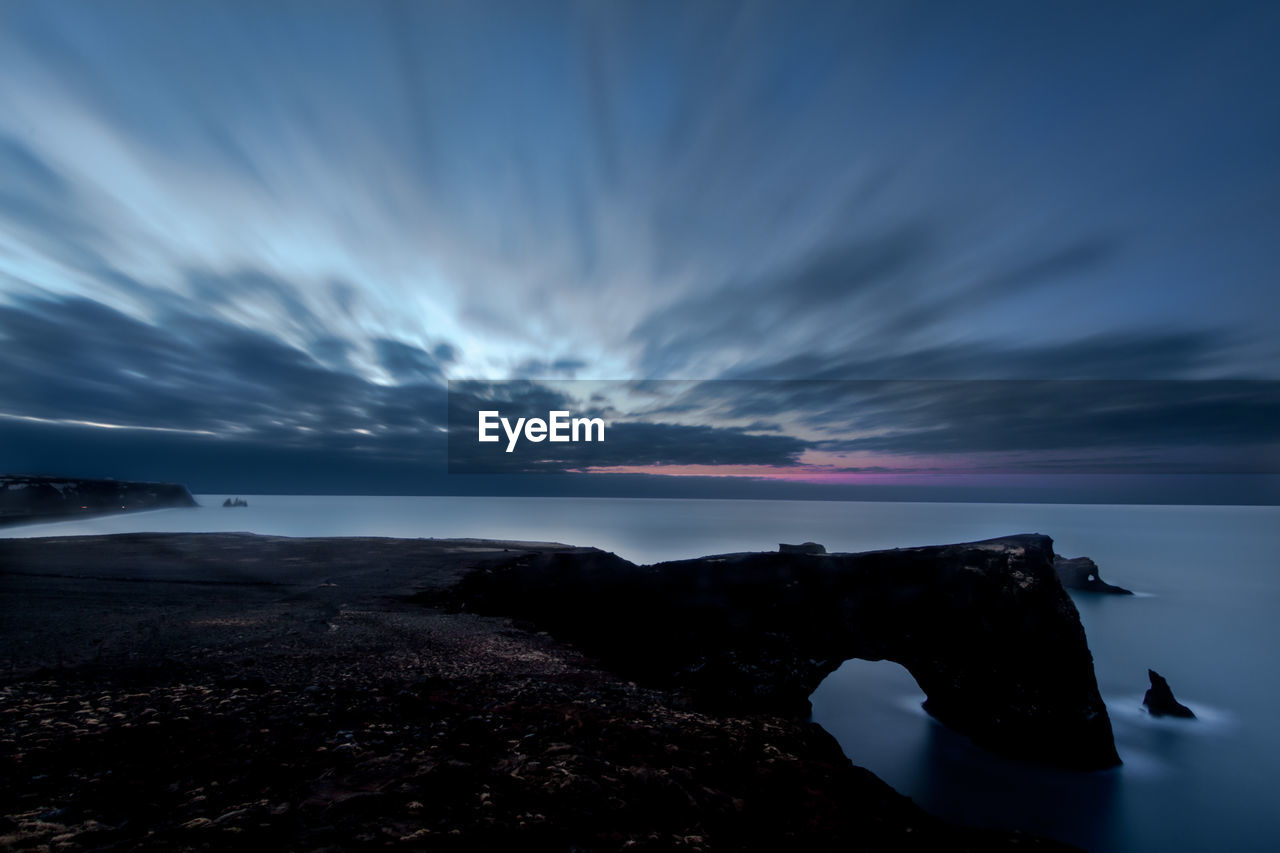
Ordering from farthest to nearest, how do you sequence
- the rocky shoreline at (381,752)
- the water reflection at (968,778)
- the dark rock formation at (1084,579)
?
the dark rock formation at (1084,579) → the water reflection at (968,778) → the rocky shoreline at (381,752)

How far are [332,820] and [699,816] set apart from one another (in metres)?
3.67

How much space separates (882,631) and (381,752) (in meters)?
13.7

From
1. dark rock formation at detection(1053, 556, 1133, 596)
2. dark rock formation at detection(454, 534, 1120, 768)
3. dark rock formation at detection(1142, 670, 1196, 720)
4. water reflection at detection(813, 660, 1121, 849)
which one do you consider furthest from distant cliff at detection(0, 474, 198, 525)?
dark rock formation at detection(1053, 556, 1133, 596)

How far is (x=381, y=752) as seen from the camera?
20.0ft

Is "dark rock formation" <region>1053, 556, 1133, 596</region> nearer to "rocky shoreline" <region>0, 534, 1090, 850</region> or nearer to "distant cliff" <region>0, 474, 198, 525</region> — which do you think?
"rocky shoreline" <region>0, 534, 1090, 850</region>

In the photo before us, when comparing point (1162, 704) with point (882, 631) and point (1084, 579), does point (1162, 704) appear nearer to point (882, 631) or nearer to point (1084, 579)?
point (882, 631)

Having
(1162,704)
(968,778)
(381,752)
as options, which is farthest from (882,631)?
(381,752)

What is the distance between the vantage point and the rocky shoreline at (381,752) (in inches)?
182

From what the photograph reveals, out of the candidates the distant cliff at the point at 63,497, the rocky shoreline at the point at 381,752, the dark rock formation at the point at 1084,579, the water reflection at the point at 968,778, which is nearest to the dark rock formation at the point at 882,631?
the water reflection at the point at 968,778

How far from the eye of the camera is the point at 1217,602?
118 feet

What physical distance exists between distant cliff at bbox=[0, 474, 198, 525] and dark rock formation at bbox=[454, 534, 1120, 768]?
92.7 m

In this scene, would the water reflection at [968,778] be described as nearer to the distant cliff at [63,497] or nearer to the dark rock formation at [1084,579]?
the dark rock formation at [1084,579]

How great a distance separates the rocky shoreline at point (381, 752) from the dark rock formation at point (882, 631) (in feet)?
14.3

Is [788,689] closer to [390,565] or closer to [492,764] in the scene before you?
[492,764]
